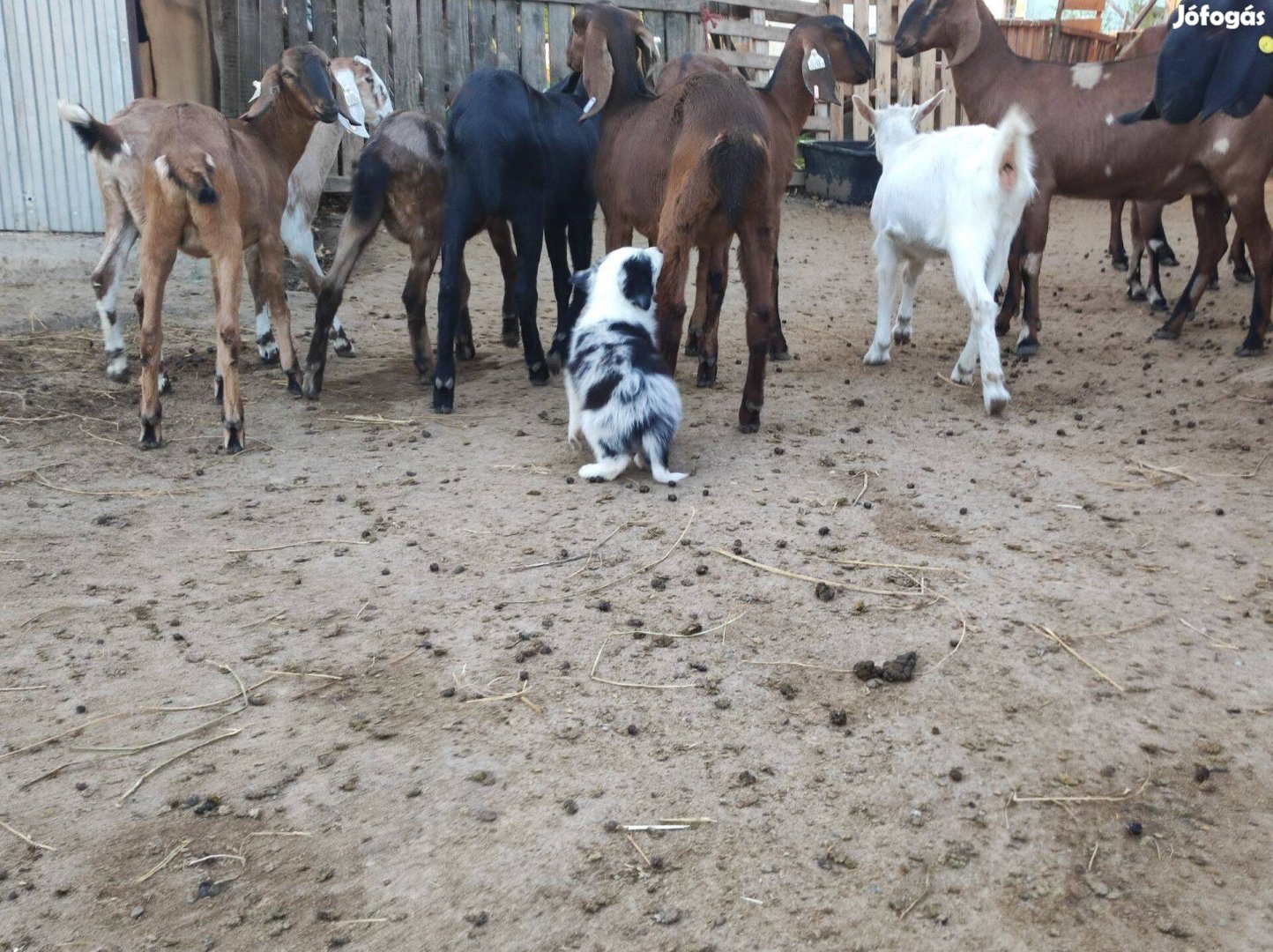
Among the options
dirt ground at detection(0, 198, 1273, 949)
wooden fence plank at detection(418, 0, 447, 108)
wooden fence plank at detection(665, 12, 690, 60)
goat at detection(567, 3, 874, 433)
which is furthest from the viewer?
wooden fence plank at detection(665, 12, 690, 60)

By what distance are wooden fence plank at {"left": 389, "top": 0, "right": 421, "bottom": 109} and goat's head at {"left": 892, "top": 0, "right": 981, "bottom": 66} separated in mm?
4621

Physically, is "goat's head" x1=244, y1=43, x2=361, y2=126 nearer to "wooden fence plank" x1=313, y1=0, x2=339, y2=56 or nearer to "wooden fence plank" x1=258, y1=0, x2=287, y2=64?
"wooden fence plank" x1=258, y1=0, x2=287, y2=64

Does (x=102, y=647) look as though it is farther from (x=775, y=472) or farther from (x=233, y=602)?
(x=775, y=472)

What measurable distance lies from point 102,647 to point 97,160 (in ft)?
10.9

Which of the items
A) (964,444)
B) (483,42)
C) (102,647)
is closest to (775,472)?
(964,444)

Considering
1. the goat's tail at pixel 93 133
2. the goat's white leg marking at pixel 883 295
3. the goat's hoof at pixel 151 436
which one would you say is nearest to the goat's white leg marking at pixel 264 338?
the goat's tail at pixel 93 133

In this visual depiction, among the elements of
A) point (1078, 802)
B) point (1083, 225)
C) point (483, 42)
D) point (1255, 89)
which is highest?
point (483, 42)

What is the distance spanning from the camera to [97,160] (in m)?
5.93

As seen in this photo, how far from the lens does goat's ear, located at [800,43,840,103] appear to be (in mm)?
6551

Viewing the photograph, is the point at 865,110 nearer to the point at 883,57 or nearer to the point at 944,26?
the point at 944,26

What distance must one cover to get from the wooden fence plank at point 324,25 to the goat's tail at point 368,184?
14.3ft

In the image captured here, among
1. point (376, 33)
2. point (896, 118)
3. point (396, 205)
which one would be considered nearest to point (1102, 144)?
point (896, 118)

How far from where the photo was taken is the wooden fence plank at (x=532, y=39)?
11117mm

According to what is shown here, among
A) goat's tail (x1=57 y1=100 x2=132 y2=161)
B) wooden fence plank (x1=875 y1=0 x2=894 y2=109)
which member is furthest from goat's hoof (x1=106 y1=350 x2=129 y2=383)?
wooden fence plank (x1=875 y1=0 x2=894 y2=109)
